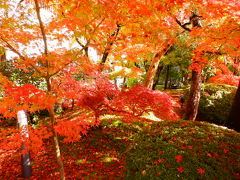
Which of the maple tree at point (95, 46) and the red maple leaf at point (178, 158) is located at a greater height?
the maple tree at point (95, 46)

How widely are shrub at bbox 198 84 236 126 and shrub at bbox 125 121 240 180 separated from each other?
316 inches

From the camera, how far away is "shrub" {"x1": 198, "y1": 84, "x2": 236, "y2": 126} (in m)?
11.0

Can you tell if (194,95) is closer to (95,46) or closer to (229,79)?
(95,46)

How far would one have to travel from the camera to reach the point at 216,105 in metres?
11.1

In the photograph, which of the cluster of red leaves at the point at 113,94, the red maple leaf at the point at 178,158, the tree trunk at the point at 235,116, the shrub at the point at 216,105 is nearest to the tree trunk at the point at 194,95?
the tree trunk at the point at 235,116

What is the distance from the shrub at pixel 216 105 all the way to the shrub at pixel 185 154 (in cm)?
802

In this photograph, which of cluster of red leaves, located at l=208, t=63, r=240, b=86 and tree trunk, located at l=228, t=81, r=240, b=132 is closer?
tree trunk, located at l=228, t=81, r=240, b=132

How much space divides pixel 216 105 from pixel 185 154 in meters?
9.52

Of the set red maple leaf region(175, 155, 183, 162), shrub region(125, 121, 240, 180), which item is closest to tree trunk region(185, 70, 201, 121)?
shrub region(125, 121, 240, 180)

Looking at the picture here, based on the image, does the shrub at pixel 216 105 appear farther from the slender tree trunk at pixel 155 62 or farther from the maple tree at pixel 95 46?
the slender tree trunk at pixel 155 62

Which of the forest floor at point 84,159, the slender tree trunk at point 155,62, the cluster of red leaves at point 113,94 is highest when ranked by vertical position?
the slender tree trunk at point 155,62

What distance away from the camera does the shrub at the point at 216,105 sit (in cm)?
1095

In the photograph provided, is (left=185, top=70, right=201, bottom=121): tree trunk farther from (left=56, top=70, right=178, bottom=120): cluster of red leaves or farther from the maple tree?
(left=56, top=70, right=178, bottom=120): cluster of red leaves

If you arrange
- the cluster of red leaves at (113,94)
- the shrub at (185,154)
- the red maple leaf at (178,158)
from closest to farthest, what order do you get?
the shrub at (185,154), the red maple leaf at (178,158), the cluster of red leaves at (113,94)
